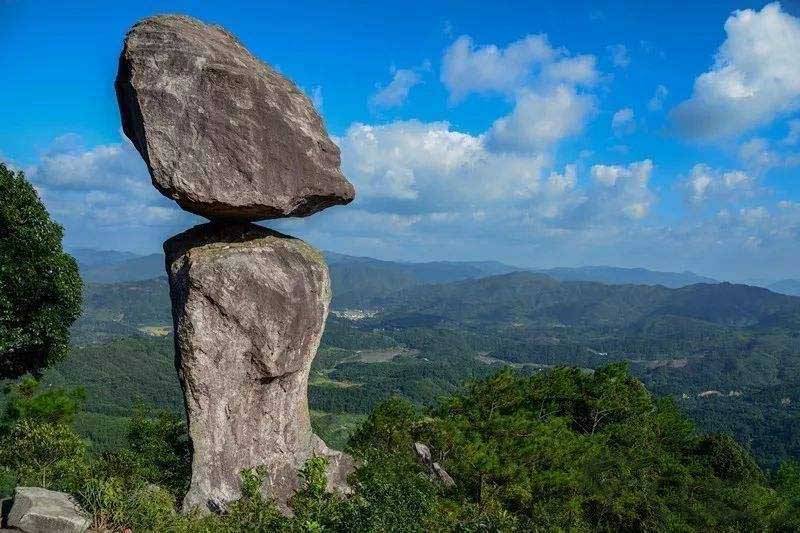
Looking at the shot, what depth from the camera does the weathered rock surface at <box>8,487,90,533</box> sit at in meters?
13.8

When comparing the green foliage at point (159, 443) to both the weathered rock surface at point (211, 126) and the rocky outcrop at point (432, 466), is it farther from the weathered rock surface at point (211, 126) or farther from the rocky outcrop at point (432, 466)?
the weathered rock surface at point (211, 126)

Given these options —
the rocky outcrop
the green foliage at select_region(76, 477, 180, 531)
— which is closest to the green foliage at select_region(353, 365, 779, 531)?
the rocky outcrop

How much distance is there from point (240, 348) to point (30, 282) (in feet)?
41.7

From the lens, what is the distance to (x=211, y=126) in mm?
16953

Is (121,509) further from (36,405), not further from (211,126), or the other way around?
(36,405)

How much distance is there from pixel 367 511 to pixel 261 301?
798 centimetres

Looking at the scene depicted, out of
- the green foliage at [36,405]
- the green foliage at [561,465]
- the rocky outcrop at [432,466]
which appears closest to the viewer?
the green foliage at [561,465]

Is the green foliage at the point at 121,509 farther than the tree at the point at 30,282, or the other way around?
the tree at the point at 30,282

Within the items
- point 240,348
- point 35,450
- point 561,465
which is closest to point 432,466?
point 561,465

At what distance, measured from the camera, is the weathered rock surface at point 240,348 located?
56.3 ft

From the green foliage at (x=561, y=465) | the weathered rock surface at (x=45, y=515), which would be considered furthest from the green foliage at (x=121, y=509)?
the green foliage at (x=561, y=465)

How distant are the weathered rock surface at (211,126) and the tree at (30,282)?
8621mm

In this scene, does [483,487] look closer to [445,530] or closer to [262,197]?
[445,530]

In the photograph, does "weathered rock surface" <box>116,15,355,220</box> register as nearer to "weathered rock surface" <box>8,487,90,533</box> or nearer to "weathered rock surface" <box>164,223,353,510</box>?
"weathered rock surface" <box>164,223,353,510</box>
